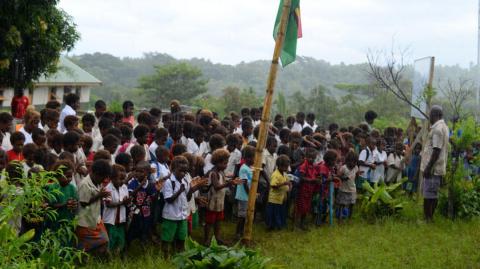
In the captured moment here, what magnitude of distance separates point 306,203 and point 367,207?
123 centimetres

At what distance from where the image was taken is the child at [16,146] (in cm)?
606

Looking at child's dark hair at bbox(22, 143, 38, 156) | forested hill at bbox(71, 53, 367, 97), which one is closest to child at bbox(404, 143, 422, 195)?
child's dark hair at bbox(22, 143, 38, 156)

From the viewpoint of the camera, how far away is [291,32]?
668 cm

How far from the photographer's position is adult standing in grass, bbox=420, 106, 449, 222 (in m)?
8.01

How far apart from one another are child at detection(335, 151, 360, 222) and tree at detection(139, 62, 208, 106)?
39.2 meters

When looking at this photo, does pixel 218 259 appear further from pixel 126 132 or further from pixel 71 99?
pixel 71 99

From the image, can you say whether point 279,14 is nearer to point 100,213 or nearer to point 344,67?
point 100,213

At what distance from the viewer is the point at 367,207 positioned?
8469 millimetres

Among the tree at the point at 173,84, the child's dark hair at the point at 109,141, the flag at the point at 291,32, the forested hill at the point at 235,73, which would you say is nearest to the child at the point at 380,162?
the flag at the point at 291,32

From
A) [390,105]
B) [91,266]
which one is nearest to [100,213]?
[91,266]

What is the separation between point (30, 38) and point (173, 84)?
113 ft

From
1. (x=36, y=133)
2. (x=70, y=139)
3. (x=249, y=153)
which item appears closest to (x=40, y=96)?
(x=36, y=133)

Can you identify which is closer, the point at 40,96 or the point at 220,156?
the point at 220,156

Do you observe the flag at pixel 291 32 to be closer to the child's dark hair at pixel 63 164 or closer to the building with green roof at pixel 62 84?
the child's dark hair at pixel 63 164
